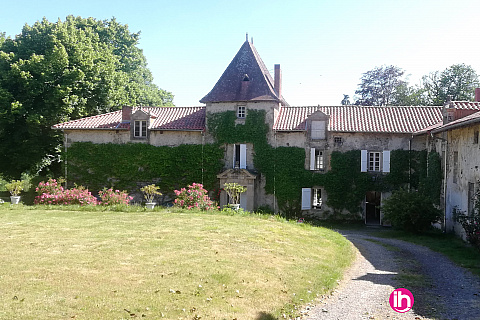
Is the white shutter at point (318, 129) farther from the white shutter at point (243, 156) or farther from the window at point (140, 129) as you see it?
the window at point (140, 129)

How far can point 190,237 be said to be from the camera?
14625 mm

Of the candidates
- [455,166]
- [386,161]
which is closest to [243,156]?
[386,161]

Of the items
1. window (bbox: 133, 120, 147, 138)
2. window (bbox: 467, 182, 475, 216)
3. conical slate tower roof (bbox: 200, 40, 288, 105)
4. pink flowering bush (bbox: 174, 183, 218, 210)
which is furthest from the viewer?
window (bbox: 133, 120, 147, 138)

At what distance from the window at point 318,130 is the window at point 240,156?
4749mm

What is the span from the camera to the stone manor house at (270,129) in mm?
27203

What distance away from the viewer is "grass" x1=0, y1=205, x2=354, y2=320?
26.2ft

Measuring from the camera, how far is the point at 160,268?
414 inches

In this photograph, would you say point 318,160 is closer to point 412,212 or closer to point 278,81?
point 278,81

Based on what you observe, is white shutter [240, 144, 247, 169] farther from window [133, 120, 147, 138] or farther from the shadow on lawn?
the shadow on lawn

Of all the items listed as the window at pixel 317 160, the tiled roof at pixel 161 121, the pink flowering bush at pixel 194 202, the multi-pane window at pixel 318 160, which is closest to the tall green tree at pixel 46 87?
the tiled roof at pixel 161 121

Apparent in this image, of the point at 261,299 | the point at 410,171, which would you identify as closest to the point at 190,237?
the point at 261,299

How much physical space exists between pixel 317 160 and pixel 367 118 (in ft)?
14.9

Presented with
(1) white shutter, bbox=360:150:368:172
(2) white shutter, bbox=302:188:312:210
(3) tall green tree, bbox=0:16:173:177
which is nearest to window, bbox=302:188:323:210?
(2) white shutter, bbox=302:188:312:210

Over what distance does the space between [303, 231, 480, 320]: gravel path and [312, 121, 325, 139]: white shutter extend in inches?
484
